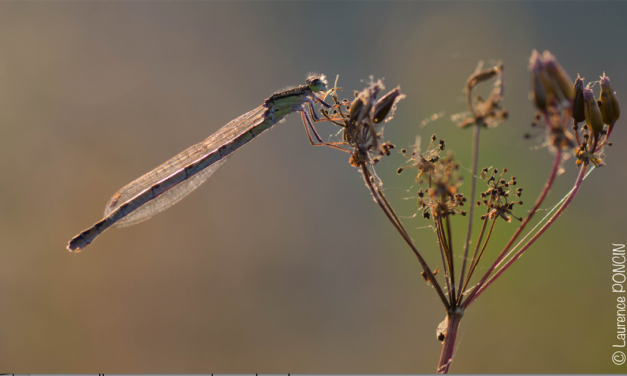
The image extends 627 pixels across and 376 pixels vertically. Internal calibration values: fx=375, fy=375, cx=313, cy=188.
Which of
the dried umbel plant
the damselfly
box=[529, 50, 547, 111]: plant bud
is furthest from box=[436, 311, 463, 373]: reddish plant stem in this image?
the damselfly

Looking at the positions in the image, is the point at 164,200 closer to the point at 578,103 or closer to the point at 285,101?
the point at 285,101

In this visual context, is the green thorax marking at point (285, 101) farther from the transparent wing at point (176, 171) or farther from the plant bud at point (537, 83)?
the plant bud at point (537, 83)

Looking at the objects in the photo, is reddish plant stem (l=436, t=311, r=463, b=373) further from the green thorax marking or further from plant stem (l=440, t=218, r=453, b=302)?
the green thorax marking

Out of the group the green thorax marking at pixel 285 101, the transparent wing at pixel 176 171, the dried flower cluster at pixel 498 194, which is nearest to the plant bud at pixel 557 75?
the dried flower cluster at pixel 498 194

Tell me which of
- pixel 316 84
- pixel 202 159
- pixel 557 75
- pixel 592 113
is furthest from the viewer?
pixel 202 159

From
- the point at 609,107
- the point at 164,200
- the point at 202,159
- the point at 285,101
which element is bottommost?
the point at 609,107

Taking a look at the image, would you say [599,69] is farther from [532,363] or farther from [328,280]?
[328,280]

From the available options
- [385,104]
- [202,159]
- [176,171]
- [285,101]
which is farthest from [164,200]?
[385,104]
